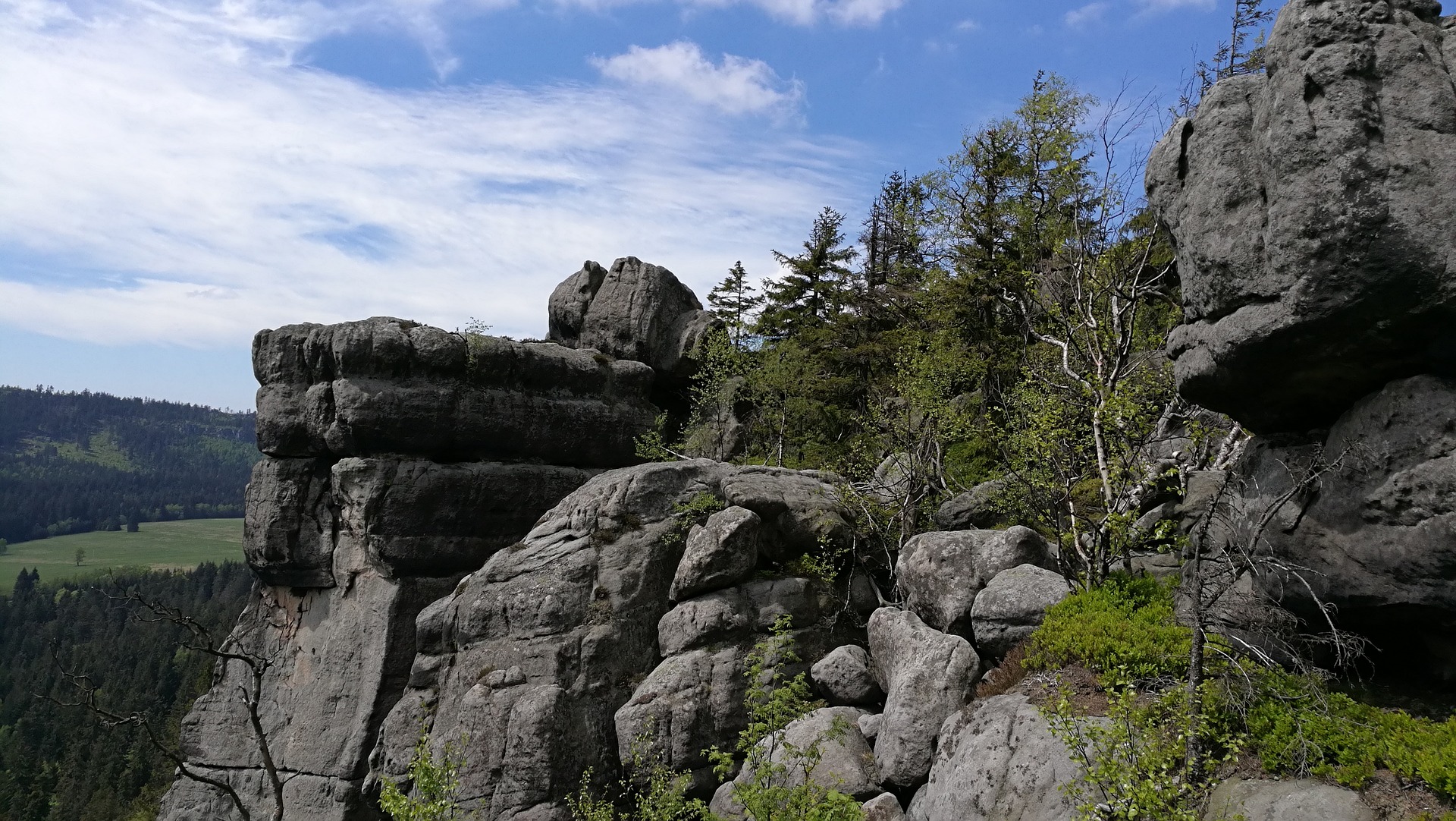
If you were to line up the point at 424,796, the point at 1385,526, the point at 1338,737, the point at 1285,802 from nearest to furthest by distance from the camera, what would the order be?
the point at 1285,802 < the point at 1338,737 < the point at 1385,526 < the point at 424,796

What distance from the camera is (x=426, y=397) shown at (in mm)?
31906

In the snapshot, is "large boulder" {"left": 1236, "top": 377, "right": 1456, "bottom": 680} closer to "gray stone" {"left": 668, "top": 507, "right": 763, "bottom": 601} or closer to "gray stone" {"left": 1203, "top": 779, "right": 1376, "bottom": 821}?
"gray stone" {"left": 1203, "top": 779, "right": 1376, "bottom": 821}

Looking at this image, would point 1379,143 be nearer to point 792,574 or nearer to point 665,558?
point 792,574

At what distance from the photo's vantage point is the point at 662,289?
4147 centimetres

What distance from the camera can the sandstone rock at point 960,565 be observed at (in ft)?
59.0

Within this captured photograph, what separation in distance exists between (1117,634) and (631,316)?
30586 millimetres

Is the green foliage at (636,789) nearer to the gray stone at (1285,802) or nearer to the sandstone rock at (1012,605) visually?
the sandstone rock at (1012,605)

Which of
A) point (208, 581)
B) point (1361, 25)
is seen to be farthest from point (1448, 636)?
point (208, 581)

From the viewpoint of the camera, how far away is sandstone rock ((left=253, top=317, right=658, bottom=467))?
1239 inches

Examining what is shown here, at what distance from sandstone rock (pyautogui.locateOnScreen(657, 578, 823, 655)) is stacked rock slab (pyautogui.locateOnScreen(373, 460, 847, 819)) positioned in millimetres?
46

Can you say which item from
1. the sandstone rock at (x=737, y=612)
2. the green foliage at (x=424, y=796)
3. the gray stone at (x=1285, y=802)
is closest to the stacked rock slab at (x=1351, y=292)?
the gray stone at (x=1285, y=802)

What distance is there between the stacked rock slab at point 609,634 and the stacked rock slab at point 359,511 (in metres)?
5.75

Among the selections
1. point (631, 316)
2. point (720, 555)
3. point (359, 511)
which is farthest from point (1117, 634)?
point (631, 316)

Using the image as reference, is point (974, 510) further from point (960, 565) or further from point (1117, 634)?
point (1117, 634)
